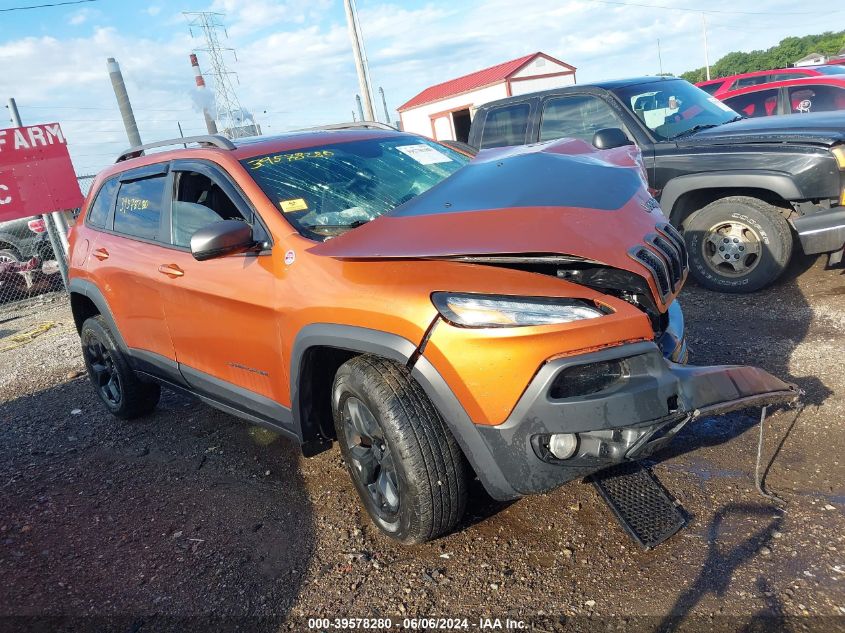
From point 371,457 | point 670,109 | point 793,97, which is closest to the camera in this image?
point 371,457

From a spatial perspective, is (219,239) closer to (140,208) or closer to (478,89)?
(140,208)

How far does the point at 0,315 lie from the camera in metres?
10.1

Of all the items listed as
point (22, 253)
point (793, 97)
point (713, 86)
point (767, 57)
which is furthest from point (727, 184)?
point (767, 57)

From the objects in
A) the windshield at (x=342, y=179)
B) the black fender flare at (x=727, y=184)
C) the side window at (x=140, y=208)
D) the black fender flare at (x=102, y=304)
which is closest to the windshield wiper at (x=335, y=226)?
the windshield at (x=342, y=179)

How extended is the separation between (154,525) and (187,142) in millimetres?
2154

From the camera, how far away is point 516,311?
2.15 metres

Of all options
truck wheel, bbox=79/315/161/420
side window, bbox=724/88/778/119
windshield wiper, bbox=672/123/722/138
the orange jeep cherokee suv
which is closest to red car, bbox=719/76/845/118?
side window, bbox=724/88/778/119

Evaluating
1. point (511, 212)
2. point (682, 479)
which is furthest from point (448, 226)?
point (682, 479)

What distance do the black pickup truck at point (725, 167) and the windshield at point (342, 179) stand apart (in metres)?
1.36

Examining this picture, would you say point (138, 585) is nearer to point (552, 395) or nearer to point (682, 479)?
point (552, 395)

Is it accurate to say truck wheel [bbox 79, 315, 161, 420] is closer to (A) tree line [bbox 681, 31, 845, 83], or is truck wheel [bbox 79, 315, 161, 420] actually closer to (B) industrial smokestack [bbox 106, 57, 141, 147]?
(B) industrial smokestack [bbox 106, 57, 141, 147]

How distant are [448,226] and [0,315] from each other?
10318mm

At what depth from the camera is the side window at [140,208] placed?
380 centimetres

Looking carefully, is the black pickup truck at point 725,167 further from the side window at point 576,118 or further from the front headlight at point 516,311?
the front headlight at point 516,311
